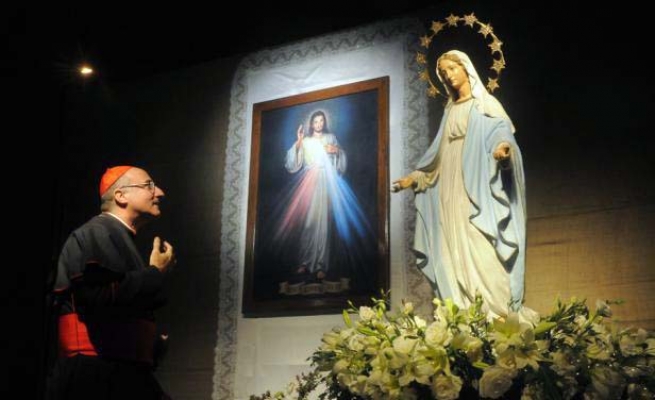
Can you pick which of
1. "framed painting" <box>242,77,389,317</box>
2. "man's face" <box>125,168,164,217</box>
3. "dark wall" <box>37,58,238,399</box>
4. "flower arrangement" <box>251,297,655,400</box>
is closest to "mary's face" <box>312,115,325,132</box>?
"framed painting" <box>242,77,389,317</box>

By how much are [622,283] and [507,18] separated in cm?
163

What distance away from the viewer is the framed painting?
15.2 feet

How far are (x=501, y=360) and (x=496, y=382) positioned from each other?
75mm

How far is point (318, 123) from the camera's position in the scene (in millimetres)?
5023

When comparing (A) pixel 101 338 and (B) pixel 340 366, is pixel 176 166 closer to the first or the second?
A: (A) pixel 101 338

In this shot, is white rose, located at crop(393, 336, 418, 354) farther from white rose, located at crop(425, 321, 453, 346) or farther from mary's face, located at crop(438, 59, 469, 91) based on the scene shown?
mary's face, located at crop(438, 59, 469, 91)

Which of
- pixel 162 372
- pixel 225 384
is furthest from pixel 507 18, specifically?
pixel 162 372

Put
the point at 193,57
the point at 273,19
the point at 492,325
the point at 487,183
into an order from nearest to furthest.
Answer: the point at 492,325 → the point at 487,183 → the point at 273,19 → the point at 193,57

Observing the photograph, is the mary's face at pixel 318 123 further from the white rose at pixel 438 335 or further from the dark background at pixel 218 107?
the white rose at pixel 438 335

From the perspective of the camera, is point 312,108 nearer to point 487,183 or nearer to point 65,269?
point 487,183

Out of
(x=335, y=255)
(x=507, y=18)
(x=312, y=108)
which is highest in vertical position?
(x=507, y=18)

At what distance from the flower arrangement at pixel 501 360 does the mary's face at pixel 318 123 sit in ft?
9.60

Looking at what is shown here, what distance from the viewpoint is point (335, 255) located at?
4711 millimetres

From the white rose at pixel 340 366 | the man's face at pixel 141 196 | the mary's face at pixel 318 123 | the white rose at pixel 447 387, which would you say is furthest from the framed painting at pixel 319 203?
the white rose at pixel 447 387
